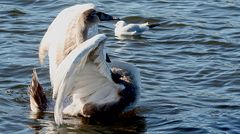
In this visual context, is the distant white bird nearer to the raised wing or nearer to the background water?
the background water

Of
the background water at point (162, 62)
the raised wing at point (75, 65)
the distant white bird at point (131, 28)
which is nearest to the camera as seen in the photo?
the raised wing at point (75, 65)

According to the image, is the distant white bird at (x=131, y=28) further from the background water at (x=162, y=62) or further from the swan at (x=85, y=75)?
the swan at (x=85, y=75)

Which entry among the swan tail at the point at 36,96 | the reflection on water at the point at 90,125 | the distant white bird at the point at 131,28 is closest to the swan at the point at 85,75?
the swan tail at the point at 36,96

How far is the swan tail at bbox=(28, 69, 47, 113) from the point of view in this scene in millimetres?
9023

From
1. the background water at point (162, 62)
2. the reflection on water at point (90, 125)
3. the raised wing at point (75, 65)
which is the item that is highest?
the raised wing at point (75, 65)

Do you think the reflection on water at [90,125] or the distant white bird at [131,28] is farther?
the distant white bird at [131,28]

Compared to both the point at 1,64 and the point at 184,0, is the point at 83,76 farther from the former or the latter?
the point at 184,0

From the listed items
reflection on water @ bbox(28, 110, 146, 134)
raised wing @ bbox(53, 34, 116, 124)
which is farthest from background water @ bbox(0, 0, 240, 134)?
raised wing @ bbox(53, 34, 116, 124)

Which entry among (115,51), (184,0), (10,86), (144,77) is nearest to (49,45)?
(10,86)

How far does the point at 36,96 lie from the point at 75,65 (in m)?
1.39

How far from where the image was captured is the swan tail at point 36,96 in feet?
29.6

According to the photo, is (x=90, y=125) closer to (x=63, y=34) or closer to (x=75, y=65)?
(x=63, y=34)

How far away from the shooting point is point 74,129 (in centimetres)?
869

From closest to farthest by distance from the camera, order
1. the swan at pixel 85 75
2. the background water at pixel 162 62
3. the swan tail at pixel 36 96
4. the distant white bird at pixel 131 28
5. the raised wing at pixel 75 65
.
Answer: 1. the raised wing at pixel 75 65
2. the swan at pixel 85 75
3. the background water at pixel 162 62
4. the swan tail at pixel 36 96
5. the distant white bird at pixel 131 28
